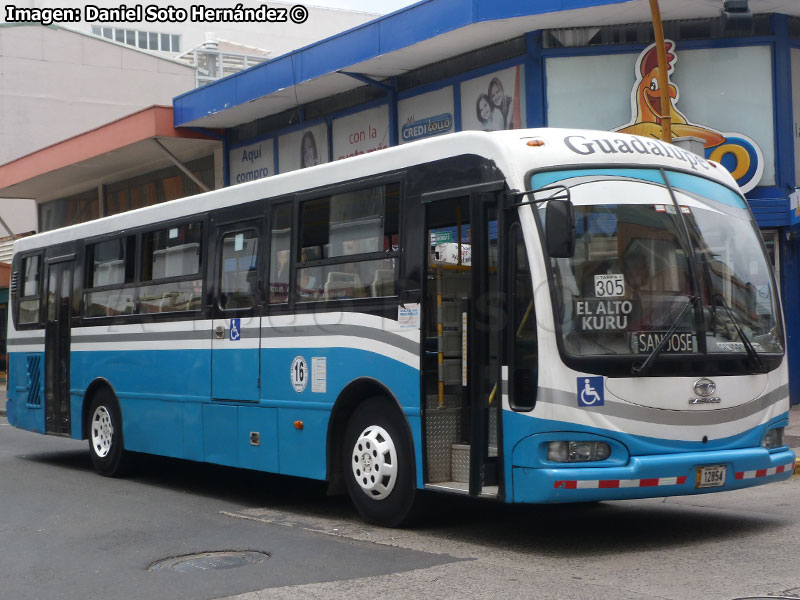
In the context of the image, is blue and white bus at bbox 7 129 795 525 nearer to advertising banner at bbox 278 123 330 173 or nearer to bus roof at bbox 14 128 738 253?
bus roof at bbox 14 128 738 253

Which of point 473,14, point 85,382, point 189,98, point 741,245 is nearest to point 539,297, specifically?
point 741,245

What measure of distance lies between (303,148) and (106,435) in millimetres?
→ 12790

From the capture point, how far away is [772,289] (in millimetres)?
8469

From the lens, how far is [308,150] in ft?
80.9

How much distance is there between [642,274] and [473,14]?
1164 cm

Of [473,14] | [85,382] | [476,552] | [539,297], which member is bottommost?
[476,552]

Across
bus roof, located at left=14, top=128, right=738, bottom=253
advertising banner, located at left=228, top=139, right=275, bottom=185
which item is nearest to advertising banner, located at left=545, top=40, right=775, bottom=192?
advertising banner, located at left=228, top=139, right=275, bottom=185

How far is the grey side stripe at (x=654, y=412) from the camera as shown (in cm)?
743

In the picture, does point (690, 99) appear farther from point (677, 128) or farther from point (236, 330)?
point (236, 330)

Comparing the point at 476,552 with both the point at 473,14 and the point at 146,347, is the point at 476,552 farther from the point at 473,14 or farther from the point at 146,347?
the point at 473,14

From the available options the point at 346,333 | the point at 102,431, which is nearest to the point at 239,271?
the point at 346,333

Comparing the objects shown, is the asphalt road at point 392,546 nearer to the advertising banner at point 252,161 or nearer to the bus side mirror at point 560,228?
the bus side mirror at point 560,228

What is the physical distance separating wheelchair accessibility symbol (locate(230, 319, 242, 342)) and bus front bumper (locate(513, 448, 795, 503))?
3.89 metres

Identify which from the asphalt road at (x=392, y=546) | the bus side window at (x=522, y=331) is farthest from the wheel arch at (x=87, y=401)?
the bus side window at (x=522, y=331)
